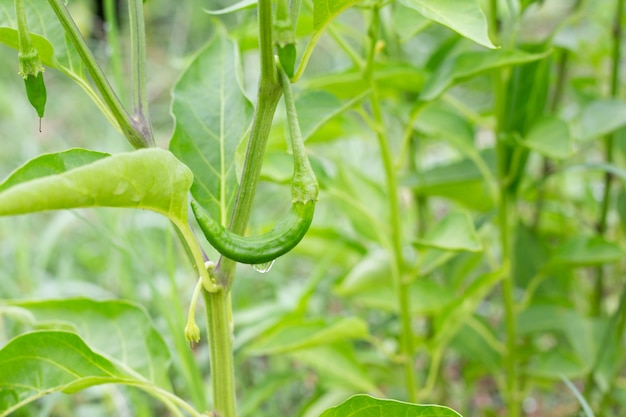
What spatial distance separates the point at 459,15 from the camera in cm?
52

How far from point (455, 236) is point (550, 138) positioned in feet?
0.61

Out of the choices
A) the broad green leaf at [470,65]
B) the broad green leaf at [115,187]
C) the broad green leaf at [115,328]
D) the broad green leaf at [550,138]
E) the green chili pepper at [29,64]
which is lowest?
the broad green leaf at [115,328]

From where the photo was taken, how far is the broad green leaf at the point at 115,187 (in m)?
0.35

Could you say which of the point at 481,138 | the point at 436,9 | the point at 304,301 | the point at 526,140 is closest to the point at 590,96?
the point at 526,140

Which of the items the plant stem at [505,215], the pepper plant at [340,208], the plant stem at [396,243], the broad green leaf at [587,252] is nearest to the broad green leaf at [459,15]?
the pepper plant at [340,208]

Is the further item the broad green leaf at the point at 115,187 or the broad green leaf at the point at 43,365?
the broad green leaf at the point at 43,365

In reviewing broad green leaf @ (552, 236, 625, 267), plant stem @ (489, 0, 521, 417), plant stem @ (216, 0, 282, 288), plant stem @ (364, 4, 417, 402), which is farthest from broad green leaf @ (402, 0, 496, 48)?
broad green leaf @ (552, 236, 625, 267)

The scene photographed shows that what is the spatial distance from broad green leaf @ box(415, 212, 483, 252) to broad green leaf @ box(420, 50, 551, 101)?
148 millimetres

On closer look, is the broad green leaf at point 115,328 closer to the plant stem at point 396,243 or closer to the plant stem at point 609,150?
the plant stem at point 396,243

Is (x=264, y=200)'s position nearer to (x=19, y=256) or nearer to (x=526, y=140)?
(x=19, y=256)

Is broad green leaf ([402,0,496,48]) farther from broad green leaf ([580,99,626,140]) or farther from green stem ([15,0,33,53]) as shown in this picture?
broad green leaf ([580,99,626,140])

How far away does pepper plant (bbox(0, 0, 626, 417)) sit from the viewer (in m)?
0.47

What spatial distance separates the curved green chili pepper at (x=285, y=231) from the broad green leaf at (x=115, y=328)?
26cm

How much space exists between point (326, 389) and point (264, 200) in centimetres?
115
